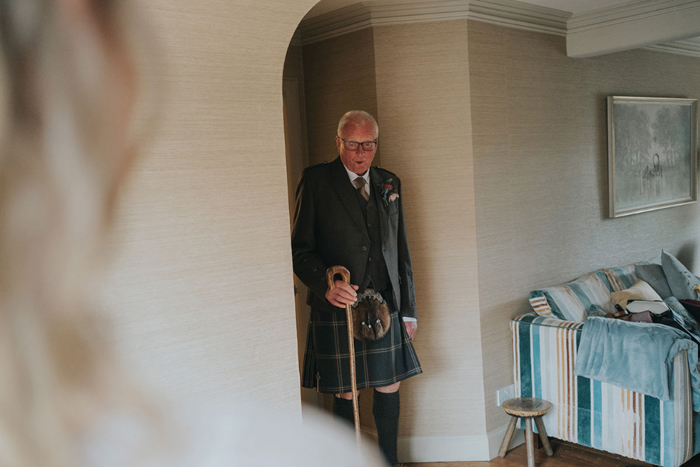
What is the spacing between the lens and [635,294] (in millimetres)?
3719

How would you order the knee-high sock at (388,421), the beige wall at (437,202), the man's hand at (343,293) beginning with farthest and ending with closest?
the beige wall at (437,202) → the knee-high sock at (388,421) → the man's hand at (343,293)

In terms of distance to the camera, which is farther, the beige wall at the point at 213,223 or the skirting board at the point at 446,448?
the skirting board at the point at 446,448

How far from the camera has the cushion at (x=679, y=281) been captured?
412cm

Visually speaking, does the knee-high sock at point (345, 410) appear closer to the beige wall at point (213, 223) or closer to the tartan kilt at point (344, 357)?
the tartan kilt at point (344, 357)

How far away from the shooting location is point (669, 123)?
15.2 ft

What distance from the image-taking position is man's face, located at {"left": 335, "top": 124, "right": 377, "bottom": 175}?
268 cm

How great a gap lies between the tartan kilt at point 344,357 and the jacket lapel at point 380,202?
0.39 m

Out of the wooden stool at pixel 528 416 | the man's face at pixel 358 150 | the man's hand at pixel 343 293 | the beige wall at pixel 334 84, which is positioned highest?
the beige wall at pixel 334 84

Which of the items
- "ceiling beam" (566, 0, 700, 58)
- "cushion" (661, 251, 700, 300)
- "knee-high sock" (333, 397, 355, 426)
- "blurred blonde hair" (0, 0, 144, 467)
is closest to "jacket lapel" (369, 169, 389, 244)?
"knee-high sock" (333, 397, 355, 426)

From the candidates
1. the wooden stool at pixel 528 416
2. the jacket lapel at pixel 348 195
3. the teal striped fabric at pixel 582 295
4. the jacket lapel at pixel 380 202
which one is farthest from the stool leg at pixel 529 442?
the jacket lapel at pixel 348 195

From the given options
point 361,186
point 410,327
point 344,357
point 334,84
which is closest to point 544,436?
point 410,327

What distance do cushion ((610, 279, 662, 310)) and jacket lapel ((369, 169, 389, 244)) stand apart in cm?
171

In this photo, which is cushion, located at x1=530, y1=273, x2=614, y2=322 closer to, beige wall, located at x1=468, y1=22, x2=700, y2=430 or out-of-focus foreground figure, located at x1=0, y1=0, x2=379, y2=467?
beige wall, located at x1=468, y1=22, x2=700, y2=430

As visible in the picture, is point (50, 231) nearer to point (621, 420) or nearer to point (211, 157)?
point (211, 157)
